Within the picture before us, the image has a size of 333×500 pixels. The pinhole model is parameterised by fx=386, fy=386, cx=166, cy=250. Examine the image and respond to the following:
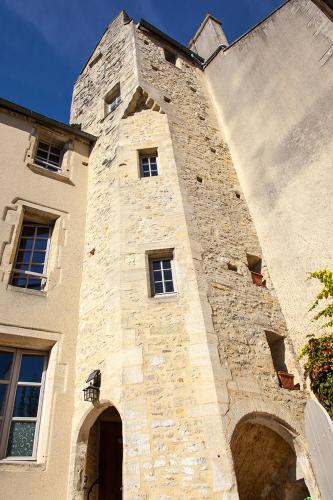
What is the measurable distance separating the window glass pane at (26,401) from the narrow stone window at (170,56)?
10.9 m

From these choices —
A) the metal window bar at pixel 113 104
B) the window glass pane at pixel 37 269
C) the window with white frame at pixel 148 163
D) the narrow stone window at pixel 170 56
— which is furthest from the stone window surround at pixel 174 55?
the window glass pane at pixel 37 269

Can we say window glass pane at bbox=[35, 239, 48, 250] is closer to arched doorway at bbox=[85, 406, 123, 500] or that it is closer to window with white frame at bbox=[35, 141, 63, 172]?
window with white frame at bbox=[35, 141, 63, 172]

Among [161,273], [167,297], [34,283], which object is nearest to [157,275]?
[161,273]

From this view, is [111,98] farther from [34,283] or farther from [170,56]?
[34,283]

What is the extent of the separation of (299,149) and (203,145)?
2585 mm

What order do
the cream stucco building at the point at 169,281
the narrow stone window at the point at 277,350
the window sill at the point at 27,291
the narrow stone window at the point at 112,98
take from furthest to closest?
the narrow stone window at the point at 112,98, the narrow stone window at the point at 277,350, the window sill at the point at 27,291, the cream stucco building at the point at 169,281

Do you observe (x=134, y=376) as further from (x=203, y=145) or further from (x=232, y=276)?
(x=203, y=145)

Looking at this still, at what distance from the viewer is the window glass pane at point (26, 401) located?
18.5ft

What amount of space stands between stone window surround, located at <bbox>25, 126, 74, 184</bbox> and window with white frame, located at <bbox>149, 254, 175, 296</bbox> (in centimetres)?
328

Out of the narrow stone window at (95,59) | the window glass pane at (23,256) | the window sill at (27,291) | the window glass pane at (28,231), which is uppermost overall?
the narrow stone window at (95,59)

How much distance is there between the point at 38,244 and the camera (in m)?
7.52

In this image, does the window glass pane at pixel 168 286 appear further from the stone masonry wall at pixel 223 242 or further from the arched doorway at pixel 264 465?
the arched doorway at pixel 264 465

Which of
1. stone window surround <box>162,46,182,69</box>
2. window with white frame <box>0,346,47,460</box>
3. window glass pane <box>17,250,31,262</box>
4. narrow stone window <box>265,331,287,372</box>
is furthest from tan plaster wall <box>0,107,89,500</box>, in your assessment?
stone window surround <box>162,46,182,69</box>

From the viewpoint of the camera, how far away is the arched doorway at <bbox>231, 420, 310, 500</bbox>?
5734mm
